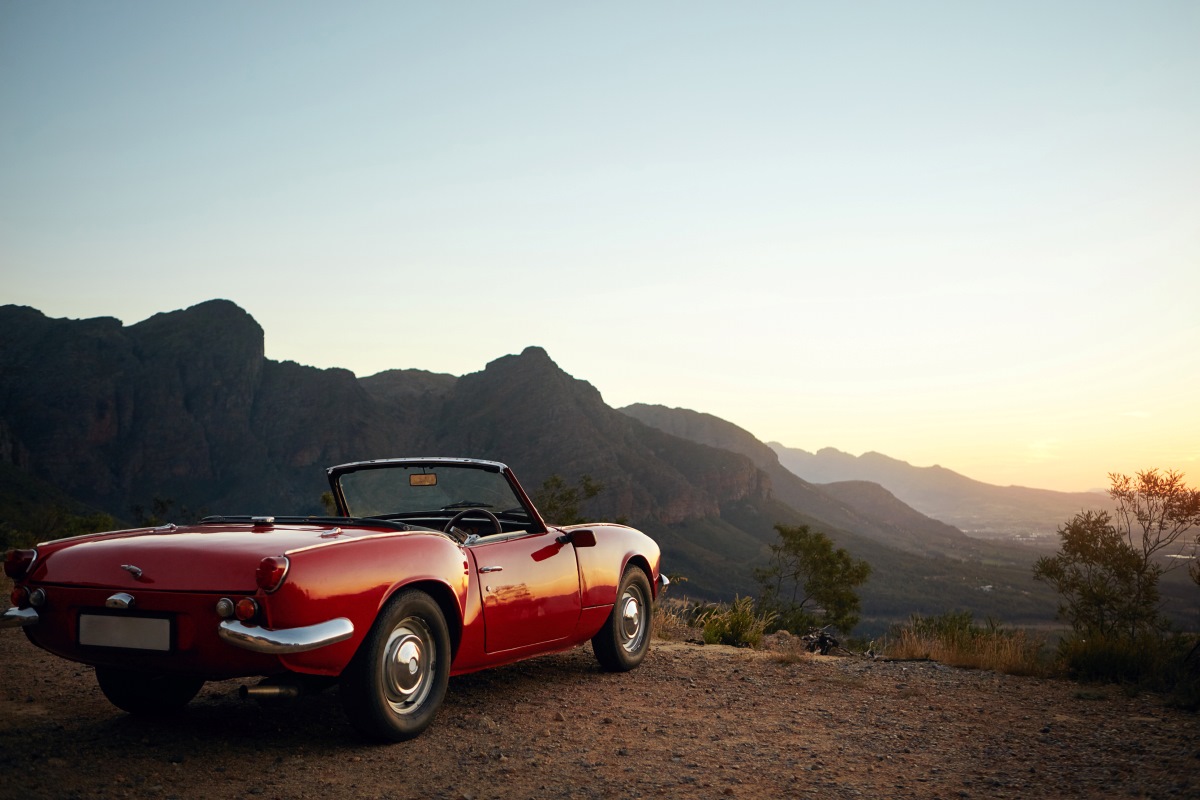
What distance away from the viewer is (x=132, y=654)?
4.16 m

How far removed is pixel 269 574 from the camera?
3.96m

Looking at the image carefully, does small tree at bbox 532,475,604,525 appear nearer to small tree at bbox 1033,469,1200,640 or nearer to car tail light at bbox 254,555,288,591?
small tree at bbox 1033,469,1200,640

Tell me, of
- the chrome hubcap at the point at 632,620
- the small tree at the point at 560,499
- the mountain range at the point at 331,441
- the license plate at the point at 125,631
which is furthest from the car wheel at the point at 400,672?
the mountain range at the point at 331,441

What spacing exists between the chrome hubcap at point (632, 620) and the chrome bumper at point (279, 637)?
3.29m

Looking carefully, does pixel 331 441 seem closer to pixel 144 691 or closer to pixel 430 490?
pixel 430 490

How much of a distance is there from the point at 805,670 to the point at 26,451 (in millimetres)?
133825

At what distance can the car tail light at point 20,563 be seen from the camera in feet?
14.9

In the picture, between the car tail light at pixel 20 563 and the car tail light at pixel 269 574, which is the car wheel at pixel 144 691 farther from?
the car tail light at pixel 269 574

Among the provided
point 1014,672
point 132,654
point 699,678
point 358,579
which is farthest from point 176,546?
point 1014,672

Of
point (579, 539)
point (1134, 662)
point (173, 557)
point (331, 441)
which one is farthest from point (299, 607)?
point (331, 441)

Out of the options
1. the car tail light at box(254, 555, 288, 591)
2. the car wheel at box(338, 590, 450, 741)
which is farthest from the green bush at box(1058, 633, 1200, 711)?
the car tail light at box(254, 555, 288, 591)

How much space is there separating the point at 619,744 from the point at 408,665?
1.23 meters

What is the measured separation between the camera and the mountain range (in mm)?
108250

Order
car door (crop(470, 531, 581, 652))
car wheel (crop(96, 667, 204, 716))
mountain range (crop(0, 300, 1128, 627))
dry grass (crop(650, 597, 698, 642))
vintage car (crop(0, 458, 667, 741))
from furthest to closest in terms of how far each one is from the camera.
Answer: mountain range (crop(0, 300, 1128, 627)) < dry grass (crop(650, 597, 698, 642)) < car door (crop(470, 531, 581, 652)) < car wheel (crop(96, 667, 204, 716)) < vintage car (crop(0, 458, 667, 741))
